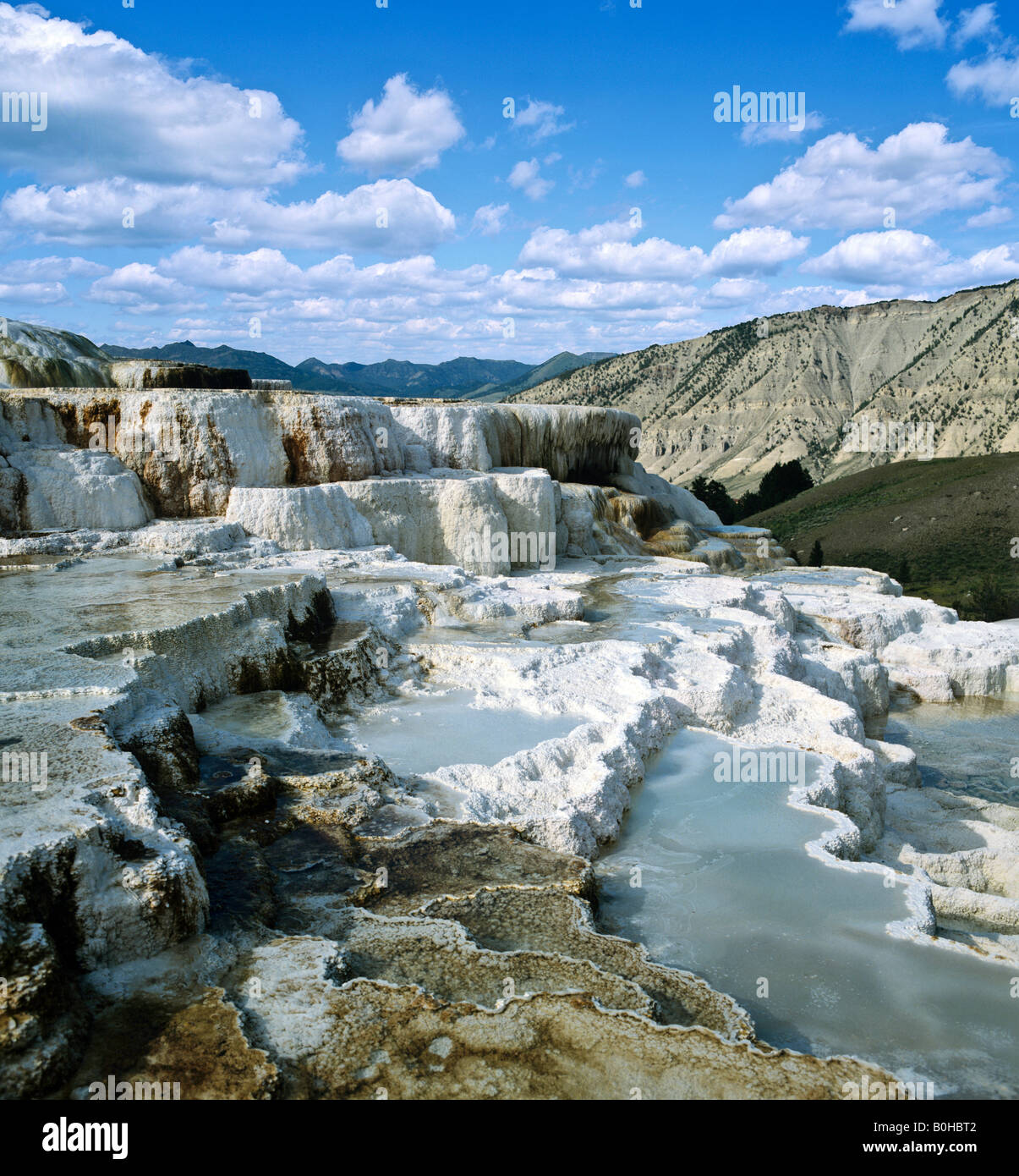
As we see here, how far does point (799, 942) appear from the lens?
445 centimetres

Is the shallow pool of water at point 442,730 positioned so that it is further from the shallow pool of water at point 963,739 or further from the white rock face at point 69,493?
the white rock face at point 69,493

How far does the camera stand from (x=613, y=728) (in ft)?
22.3

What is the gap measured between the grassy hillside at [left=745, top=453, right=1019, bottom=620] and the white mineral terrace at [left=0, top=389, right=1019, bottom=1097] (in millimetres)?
21725

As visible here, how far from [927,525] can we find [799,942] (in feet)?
132

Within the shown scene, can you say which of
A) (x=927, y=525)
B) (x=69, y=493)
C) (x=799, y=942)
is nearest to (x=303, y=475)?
(x=69, y=493)

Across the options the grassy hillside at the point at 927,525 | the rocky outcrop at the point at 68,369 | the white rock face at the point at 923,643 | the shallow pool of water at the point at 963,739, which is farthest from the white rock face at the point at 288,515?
the grassy hillside at the point at 927,525

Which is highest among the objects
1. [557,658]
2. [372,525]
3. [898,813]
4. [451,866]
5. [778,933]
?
[372,525]

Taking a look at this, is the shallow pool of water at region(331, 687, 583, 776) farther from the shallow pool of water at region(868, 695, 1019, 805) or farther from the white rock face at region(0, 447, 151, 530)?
the white rock face at region(0, 447, 151, 530)

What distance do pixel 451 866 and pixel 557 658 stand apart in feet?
11.8

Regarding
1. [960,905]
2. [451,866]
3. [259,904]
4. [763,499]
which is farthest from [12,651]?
[763,499]

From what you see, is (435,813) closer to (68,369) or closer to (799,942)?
(799,942)

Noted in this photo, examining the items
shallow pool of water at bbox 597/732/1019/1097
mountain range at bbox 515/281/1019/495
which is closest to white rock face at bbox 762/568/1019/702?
shallow pool of water at bbox 597/732/1019/1097
